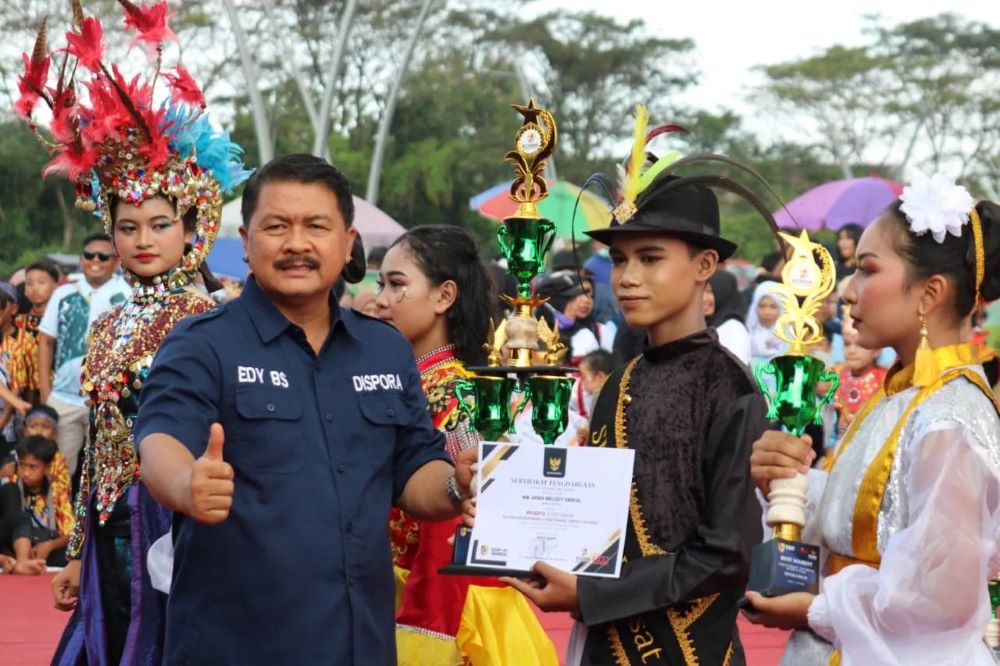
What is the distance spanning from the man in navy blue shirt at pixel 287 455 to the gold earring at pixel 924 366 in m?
0.95

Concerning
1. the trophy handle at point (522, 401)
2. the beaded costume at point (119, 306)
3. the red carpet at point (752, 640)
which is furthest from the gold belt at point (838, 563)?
the red carpet at point (752, 640)

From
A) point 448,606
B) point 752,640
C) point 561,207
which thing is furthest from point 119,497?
point 561,207

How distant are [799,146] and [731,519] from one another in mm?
43589

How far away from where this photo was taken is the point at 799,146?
151ft

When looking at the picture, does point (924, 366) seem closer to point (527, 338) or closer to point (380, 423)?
point (527, 338)

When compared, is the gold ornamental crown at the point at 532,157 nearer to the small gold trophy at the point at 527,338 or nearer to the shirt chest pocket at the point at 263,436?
the small gold trophy at the point at 527,338

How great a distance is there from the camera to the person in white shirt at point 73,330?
1033 centimetres

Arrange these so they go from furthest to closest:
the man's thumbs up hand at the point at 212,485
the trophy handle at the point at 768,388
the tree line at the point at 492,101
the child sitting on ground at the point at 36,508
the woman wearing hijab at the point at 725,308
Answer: the tree line at the point at 492,101 → the child sitting on ground at the point at 36,508 → the woman wearing hijab at the point at 725,308 → the trophy handle at the point at 768,388 → the man's thumbs up hand at the point at 212,485

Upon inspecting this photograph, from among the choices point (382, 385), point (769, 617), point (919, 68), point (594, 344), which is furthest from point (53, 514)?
point (919, 68)

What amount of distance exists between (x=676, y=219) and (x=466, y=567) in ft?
3.24

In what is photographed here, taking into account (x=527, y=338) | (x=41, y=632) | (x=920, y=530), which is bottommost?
(x=41, y=632)

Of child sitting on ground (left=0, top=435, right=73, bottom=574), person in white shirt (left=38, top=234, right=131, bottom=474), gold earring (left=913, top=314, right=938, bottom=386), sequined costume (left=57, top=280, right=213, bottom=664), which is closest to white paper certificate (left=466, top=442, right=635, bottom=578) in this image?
gold earring (left=913, top=314, right=938, bottom=386)

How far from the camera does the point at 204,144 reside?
502cm

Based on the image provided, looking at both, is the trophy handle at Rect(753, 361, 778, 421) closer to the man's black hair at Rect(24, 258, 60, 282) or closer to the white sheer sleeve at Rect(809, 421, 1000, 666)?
the white sheer sleeve at Rect(809, 421, 1000, 666)
